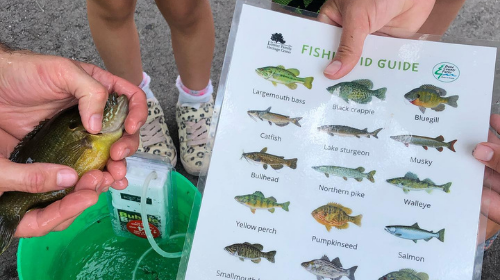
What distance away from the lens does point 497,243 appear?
210 cm

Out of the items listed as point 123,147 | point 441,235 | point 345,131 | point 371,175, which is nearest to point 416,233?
point 441,235

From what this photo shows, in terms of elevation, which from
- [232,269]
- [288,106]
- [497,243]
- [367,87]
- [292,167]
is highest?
[367,87]

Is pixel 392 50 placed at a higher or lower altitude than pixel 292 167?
higher

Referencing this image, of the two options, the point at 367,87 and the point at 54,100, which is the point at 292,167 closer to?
the point at 367,87

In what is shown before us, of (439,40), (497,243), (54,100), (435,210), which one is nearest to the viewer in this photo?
(435,210)

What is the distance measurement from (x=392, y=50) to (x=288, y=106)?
0.38m

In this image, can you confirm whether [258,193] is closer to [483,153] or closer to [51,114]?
[483,153]

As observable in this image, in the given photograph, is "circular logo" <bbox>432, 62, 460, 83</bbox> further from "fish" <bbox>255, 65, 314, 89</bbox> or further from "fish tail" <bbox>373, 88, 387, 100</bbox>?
"fish" <bbox>255, 65, 314, 89</bbox>

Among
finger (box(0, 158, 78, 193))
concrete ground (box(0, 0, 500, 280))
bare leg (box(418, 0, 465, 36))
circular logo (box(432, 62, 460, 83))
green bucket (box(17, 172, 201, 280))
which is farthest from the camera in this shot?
A: concrete ground (box(0, 0, 500, 280))

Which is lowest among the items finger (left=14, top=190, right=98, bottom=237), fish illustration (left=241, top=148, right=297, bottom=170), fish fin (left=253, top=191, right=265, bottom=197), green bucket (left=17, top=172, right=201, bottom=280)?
green bucket (left=17, top=172, right=201, bottom=280)

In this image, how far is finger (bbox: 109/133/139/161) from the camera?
4.50 ft

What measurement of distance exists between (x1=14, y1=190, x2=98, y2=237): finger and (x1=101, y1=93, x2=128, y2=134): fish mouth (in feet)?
0.74

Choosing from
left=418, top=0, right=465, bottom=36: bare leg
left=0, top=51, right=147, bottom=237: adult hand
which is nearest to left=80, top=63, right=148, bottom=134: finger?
left=0, top=51, right=147, bottom=237: adult hand

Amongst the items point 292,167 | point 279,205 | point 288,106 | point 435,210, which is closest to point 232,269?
point 279,205
